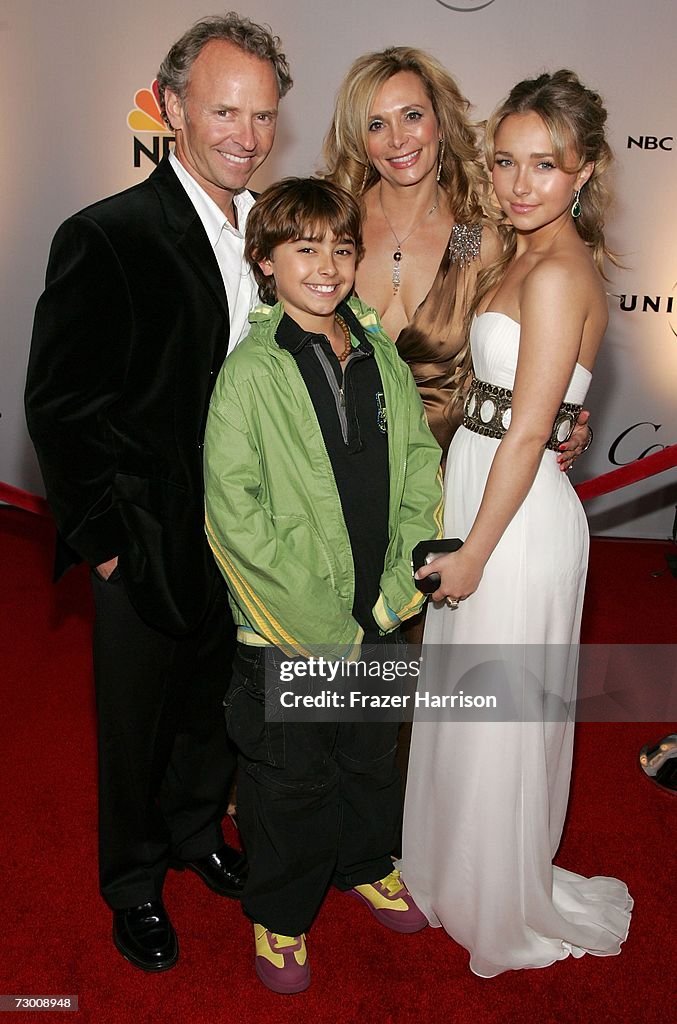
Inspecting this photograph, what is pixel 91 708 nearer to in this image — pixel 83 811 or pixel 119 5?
pixel 83 811

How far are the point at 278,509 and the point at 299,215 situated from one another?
61cm

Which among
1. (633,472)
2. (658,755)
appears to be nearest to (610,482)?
(633,472)

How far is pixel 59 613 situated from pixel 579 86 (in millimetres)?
3196

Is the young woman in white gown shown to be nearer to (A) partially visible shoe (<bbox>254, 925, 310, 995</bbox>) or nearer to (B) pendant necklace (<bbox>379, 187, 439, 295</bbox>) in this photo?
(B) pendant necklace (<bbox>379, 187, 439, 295</bbox>)


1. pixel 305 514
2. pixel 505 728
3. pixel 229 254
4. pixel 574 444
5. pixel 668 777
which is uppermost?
pixel 229 254

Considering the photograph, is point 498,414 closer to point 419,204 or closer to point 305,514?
point 305,514

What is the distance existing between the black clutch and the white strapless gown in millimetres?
106

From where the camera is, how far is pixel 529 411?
2.02 metres

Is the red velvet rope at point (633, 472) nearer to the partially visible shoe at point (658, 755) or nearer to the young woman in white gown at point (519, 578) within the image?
the partially visible shoe at point (658, 755)

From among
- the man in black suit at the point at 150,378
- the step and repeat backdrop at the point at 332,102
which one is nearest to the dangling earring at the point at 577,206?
the man in black suit at the point at 150,378

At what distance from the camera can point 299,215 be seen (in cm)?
202

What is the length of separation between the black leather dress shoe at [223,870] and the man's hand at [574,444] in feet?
4.56

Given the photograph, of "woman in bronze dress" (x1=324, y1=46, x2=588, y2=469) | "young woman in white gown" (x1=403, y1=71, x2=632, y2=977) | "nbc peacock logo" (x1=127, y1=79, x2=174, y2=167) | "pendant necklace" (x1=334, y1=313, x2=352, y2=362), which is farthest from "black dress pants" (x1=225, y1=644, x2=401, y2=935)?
"nbc peacock logo" (x1=127, y1=79, x2=174, y2=167)

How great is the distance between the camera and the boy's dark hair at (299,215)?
2021mm
